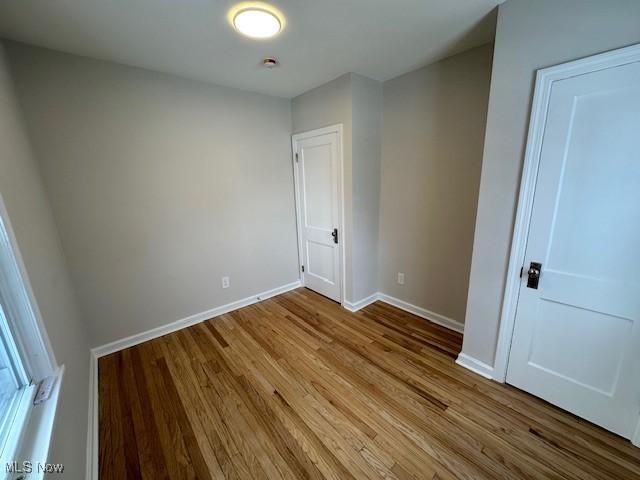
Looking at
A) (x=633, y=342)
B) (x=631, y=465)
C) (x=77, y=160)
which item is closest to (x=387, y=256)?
(x=633, y=342)

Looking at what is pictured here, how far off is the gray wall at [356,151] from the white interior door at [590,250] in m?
1.46

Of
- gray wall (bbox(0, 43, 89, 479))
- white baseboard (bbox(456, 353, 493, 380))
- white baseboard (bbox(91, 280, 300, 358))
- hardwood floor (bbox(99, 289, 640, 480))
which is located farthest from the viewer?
white baseboard (bbox(91, 280, 300, 358))

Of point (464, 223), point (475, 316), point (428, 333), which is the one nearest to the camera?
point (475, 316)

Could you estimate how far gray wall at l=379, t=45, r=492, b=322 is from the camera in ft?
6.78

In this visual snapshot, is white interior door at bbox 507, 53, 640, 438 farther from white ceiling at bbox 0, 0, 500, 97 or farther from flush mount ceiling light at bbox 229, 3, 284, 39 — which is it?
flush mount ceiling light at bbox 229, 3, 284, 39

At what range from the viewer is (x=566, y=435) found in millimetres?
1424

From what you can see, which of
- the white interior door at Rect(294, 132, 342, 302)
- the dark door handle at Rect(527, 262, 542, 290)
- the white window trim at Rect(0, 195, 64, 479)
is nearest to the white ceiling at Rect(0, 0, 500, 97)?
the white interior door at Rect(294, 132, 342, 302)

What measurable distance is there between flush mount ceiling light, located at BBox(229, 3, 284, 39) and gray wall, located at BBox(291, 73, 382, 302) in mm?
961

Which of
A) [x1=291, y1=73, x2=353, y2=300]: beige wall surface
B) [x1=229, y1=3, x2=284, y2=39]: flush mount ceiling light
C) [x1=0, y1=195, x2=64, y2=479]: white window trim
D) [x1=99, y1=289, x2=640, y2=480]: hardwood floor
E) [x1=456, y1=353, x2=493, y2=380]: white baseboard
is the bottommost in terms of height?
[x1=99, y1=289, x2=640, y2=480]: hardwood floor

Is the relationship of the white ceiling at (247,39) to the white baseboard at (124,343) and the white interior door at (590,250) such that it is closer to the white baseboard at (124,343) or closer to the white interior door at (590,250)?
the white interior door at (590,250)

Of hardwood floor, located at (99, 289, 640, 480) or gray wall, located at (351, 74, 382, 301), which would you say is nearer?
hardwood floor, located at (99, 289, 640, 480)

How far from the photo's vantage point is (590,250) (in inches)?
53.1

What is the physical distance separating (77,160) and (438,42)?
288 cm

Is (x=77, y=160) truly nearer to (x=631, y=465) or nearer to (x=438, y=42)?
(x=438, y=42)
